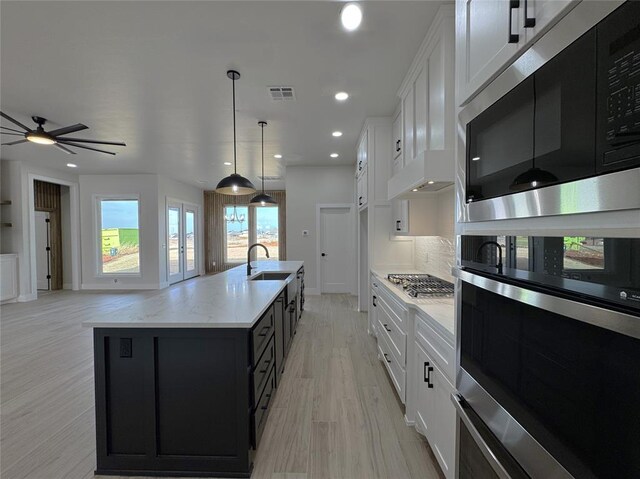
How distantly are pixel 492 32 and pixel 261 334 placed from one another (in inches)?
75.6

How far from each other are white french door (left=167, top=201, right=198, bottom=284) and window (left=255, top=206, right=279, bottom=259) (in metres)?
2.00

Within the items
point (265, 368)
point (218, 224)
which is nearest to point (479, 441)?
point (265, 368)

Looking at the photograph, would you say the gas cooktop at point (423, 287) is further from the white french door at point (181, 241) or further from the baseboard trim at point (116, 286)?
the white french door at point (181, 241)

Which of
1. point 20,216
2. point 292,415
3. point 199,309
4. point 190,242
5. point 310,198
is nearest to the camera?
point 199,309

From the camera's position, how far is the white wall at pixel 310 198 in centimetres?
655

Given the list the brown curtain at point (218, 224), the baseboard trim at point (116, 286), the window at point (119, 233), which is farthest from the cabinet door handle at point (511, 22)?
the brown curtain at point (218, 224)

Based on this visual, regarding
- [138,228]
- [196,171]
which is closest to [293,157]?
[196,171]

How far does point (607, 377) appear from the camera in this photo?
0.57 metres

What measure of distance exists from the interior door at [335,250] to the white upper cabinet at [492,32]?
17.9ft

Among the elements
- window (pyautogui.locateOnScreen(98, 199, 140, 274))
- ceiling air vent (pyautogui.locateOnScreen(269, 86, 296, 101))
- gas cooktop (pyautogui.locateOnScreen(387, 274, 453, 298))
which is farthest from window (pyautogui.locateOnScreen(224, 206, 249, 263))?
gas cooktop (pyautogui.locateOnScreen(387, 274, 453, 298))

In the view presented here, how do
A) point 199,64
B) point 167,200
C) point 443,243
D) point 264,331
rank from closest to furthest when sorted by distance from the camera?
point 264,331, point 199,64, point 443,243, point 167,200

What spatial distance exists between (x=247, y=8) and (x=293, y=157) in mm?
3896

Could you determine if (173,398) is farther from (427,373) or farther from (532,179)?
(532,179)

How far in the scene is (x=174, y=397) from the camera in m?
1.71
